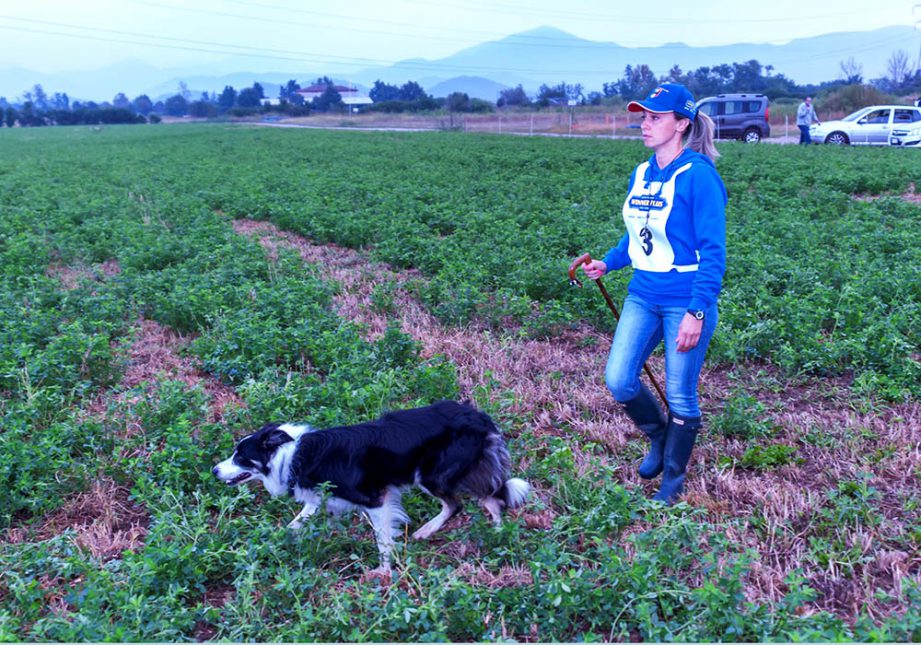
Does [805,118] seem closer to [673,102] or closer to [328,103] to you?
[673,102]

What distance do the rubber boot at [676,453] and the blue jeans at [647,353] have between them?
55mm

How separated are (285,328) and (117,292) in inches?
92.2

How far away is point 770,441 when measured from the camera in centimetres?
464

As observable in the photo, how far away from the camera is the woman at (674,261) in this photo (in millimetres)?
3584

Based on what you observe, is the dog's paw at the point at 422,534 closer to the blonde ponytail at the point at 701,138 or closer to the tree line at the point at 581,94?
the blonde ponytail at the point at 701,138

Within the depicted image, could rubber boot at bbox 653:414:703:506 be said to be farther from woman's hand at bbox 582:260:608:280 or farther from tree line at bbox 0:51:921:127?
tree line at bbox 0:51:921:127

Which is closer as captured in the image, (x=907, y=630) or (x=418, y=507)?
(x=907, y=630)

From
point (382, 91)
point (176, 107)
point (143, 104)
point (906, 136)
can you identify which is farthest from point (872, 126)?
point (143, 104)

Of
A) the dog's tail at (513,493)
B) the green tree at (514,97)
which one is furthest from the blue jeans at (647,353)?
the green tree at (514,97)

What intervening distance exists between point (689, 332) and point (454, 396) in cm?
201

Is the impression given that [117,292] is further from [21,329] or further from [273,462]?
[273,462]

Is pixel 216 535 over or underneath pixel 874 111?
underneath

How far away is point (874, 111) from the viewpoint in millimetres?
24203

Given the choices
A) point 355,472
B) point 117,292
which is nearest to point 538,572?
point 355,472
